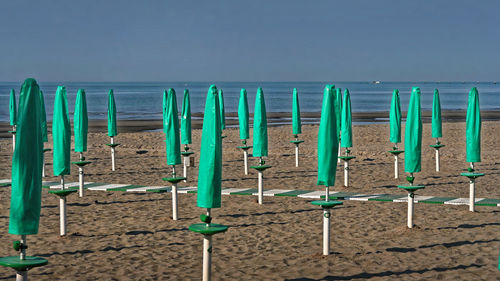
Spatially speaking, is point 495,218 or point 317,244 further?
point 495,218

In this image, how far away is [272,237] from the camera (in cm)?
1134

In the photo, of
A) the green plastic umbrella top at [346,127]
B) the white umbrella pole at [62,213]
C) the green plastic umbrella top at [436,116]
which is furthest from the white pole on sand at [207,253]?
the green plastic umbrella top at [436,116]

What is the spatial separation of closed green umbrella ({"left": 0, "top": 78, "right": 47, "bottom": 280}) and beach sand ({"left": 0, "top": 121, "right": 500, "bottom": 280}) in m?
2.52

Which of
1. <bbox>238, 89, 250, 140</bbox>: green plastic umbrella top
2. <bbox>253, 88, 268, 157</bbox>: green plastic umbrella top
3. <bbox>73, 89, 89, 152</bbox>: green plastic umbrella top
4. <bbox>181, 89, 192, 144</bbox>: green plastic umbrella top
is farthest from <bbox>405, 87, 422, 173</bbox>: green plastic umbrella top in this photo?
<bbox>73, 89, 89, 152</bbox>: green plastic umbrella top

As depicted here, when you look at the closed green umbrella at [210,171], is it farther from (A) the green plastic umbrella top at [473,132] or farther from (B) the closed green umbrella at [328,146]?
(A) the green plastic umbrella top at [473,132]

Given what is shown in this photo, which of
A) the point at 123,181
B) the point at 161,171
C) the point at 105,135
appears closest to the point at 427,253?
the point at 123,181

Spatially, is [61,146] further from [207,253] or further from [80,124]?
[207,253]

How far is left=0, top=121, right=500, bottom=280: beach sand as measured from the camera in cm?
916

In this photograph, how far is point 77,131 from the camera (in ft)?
45.5

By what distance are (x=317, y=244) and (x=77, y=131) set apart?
631 centimetres

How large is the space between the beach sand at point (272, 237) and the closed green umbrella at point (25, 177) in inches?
99.3

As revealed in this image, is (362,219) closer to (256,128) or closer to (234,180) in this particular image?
(256,128)

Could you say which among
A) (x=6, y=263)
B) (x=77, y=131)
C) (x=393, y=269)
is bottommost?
(x=393, y=269)

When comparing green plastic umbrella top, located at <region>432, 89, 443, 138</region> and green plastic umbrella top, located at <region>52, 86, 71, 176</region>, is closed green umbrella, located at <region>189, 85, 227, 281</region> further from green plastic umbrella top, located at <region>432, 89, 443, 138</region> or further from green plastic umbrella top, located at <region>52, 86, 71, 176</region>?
green plastic umbrella top, located at <region>432, 89, 443, 138</region>
